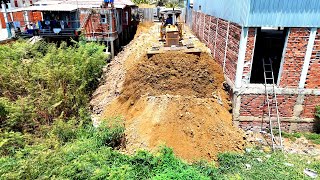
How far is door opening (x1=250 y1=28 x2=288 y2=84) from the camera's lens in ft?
40.5

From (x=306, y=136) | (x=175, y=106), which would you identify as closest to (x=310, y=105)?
(x=306, y=136)

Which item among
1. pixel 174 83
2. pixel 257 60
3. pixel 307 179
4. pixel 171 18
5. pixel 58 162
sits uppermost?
pixel 171 18

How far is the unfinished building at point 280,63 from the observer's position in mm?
9281

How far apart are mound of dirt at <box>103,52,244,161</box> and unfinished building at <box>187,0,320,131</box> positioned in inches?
37.7

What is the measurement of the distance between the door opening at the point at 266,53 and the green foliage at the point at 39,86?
27.4 ft

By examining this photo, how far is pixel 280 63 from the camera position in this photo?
33.0 ft

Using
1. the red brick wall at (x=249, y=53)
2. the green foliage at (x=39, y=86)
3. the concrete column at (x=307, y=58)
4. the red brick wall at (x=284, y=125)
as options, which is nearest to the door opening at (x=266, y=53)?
the concrete column at (x=307, y=58)

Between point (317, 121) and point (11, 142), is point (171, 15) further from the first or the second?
point (11, 142)

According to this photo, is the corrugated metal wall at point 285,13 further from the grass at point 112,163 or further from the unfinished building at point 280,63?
the grass at point 112,163

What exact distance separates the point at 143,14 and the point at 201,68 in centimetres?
2219

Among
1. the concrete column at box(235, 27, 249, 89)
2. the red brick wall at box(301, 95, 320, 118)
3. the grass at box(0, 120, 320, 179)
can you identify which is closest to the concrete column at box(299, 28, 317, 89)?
the red brick wall at box(301, 95, 320, 118)

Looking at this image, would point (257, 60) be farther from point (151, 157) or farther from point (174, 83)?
point (151, 157)

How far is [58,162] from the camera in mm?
6766

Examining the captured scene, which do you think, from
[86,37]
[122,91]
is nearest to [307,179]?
[122,91]
